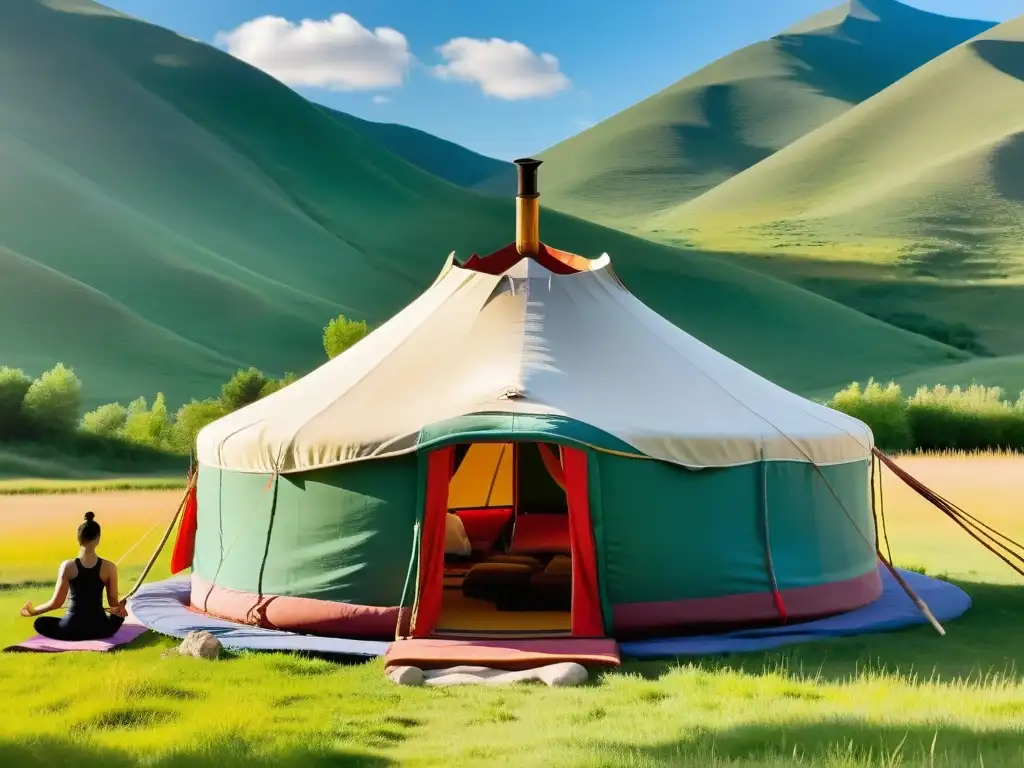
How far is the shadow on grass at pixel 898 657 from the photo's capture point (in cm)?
622

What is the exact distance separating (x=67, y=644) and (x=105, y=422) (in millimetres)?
25024

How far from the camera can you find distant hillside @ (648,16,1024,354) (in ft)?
250

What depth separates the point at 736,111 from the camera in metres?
150

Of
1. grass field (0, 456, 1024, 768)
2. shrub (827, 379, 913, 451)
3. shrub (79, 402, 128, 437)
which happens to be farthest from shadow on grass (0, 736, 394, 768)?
shrub (827, 379, 913, 451)

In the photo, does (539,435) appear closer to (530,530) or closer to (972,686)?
(972,686)

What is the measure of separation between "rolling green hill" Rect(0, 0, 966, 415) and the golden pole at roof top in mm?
43587

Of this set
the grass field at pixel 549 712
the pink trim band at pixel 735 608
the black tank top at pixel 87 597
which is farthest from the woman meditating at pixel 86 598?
the pink trim band at pixel 735 608

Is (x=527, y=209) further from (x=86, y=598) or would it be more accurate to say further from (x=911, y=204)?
(x=911, y=204)

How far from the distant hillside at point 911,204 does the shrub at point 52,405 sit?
5572 centimetres

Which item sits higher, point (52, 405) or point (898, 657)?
point (52, 405)

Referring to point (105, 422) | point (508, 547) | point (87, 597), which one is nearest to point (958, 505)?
point (508, 547)

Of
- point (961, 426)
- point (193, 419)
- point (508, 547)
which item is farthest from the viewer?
point (193, 419)

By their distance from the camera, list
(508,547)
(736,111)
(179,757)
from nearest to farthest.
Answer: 1. (179,757)
2. (508,547)
3. (736,111)

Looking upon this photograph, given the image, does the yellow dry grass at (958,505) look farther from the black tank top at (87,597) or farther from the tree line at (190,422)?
the black tank top at (87,597)
